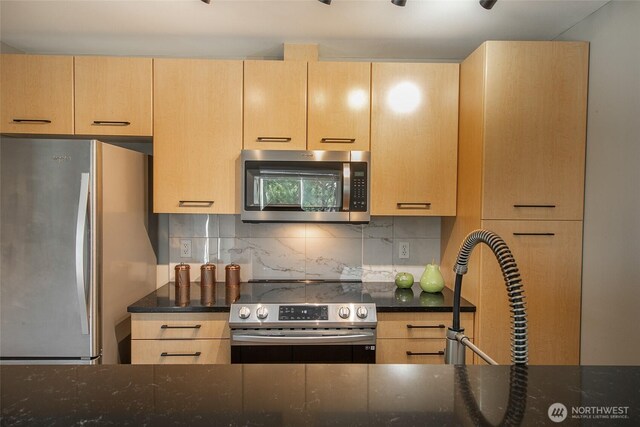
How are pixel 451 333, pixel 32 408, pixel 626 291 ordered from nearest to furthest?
pixel 32 408 < pixel 451 333 < pixel 626 291

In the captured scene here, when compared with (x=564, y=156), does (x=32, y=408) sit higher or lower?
lower

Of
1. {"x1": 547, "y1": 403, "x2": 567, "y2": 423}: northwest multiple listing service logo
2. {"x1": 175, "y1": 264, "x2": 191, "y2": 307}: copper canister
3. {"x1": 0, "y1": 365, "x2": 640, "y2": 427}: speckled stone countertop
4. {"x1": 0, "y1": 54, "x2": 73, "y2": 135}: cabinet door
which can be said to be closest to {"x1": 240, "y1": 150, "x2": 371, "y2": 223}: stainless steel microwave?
{"x1": 175, "y1": 264, "x2": 191, "y2": 307}: copper canister

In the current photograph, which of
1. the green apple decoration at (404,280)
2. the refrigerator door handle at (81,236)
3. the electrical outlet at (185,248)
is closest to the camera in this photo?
the refrigerator door handle at (81,236)

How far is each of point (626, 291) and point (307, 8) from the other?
1.99m

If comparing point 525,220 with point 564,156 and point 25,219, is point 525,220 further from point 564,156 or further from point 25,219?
point 25,219

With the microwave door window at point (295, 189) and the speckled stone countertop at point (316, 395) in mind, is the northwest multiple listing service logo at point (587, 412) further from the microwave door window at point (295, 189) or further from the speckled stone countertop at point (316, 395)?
the microwave door window at point (295, 189)

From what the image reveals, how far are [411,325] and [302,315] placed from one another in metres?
0.59

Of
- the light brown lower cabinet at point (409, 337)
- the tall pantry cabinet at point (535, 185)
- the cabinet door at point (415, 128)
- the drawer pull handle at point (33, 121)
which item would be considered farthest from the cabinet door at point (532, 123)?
the drawer pull handle at point (33, 121)

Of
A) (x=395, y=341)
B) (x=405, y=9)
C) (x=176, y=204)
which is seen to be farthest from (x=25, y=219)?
(x=405, y=9)

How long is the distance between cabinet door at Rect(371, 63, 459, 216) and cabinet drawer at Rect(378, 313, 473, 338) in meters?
0.66

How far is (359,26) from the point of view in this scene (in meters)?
2.29

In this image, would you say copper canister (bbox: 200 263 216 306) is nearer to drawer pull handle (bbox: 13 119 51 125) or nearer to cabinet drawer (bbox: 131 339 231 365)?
cabinet drawer (bbox: 131 339 231 365)

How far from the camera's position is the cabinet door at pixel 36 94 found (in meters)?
2.36

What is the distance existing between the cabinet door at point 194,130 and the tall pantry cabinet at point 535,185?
1.40 meters
